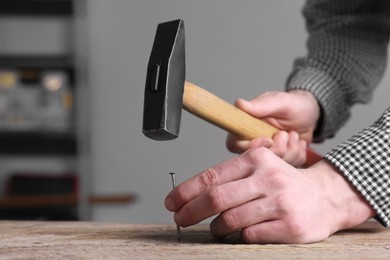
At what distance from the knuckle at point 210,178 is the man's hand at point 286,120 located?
0.33 m

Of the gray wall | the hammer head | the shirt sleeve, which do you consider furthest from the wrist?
the gray wall

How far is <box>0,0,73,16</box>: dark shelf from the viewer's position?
4.63 metres

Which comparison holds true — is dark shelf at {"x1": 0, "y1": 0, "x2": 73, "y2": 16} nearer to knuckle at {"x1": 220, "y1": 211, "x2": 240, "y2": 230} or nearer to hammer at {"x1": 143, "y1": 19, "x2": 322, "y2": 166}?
hammer at {"x1": 143, "y1": 19, "x2": 322, "y2": 166}

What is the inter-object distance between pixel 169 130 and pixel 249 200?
0.16 m

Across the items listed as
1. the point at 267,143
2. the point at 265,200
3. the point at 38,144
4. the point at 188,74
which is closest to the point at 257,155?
the point at 265,200

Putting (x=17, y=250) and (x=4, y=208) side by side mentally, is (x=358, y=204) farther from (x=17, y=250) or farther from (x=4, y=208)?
(x=4, y=208)

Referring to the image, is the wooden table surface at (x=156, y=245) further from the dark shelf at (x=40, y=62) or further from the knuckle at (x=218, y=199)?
the dark shelf at (x=40, y=62)

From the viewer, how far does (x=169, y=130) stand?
118 cm

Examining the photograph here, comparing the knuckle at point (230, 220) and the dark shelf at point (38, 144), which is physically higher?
the knuckle at point (230, 220)

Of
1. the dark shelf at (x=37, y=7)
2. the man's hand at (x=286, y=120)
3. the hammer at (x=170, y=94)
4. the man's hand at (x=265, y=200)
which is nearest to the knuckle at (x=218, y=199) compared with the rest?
the man's hand at (x=265, y=200)

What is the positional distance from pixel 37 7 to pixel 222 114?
11.4ft

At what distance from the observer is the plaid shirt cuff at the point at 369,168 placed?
1.21 m

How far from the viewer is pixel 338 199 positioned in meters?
1.19

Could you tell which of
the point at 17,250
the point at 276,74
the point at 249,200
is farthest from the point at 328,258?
the point at 276,74
